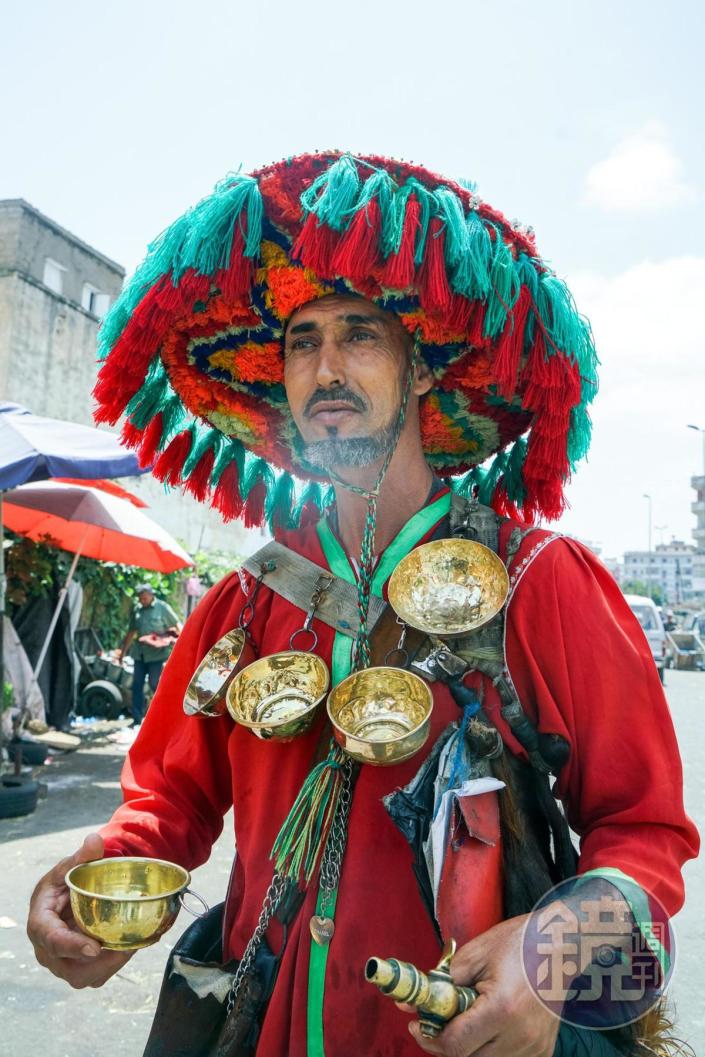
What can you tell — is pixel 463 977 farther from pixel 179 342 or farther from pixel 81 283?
pixel 81 283

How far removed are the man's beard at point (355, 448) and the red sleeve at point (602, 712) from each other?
49 cm

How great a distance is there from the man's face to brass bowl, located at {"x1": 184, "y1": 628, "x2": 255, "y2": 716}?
0.50 m

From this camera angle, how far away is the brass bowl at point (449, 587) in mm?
1546

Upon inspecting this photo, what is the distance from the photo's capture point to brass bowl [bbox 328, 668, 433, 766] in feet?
4.64

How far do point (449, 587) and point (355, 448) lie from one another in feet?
1.42

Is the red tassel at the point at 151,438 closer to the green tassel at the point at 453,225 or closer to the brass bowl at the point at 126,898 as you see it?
the green tassel at the point at 453,225

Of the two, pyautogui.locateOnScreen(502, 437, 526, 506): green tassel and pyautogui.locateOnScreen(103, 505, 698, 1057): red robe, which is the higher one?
pyautogui.locateOnScreen(502, 437, 526, 506): green tassel

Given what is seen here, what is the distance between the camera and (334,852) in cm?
145

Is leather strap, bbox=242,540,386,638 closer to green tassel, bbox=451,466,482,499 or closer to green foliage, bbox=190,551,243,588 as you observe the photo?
green tassel, bbox=451,466,482,499

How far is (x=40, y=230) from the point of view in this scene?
53.9 ft

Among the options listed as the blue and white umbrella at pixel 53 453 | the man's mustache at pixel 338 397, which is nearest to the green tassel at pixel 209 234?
the man's mustache at pixel 338 397

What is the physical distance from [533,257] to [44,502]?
21.1 ft

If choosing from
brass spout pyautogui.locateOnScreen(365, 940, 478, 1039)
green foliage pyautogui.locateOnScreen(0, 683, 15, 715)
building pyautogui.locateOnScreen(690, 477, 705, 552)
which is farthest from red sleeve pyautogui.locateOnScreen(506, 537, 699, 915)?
building pyautogui.locateOnScreen(690, 477, 705, 552)

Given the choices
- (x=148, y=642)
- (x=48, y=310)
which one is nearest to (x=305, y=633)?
(x=148, y=642)
